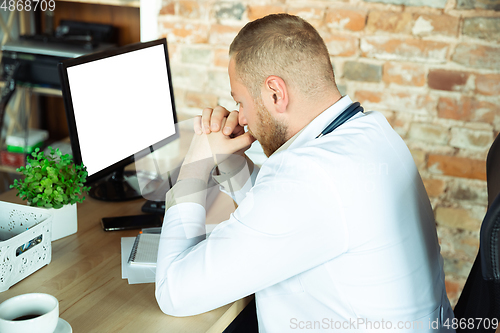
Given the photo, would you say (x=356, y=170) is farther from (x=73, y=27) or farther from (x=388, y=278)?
(x=73, y=27)

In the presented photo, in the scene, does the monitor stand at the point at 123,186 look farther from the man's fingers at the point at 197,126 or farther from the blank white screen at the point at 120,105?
the man's fingers at the point at 197,126

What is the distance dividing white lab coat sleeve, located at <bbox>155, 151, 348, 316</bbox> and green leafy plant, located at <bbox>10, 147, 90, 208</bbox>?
14.2 inches

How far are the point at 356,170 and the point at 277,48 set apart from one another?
0.26 m

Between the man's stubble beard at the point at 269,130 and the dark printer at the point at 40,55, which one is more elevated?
the man's stubble beard at the point at 269,130

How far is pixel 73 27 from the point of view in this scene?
8.13ft

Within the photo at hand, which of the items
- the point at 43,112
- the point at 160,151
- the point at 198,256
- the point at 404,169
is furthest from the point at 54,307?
the point at 43,112

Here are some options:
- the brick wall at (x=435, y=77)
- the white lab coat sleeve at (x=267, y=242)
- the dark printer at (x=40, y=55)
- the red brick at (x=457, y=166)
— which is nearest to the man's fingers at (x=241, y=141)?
the white lab coat sleeve at (x=267, y=242)

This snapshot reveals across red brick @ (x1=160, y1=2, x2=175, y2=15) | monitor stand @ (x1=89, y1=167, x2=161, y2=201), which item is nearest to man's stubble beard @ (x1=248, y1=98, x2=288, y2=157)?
monitor stand @ (x1=89, y1=167, x2=161, y2=201)

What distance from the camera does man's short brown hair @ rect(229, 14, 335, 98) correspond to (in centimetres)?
81

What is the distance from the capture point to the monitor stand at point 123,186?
122 cm

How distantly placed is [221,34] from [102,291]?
1.11m

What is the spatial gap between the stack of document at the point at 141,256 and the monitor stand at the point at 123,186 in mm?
215

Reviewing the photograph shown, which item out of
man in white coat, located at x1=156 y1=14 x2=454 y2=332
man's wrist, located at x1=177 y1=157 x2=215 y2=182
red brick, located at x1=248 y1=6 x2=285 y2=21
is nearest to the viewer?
man in white coat, located at x1=156 y1=14 x2=454 y2=332

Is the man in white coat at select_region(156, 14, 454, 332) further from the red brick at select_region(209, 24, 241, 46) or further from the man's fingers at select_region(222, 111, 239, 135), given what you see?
the red brick at select_region(209, 24, 241, 46)
